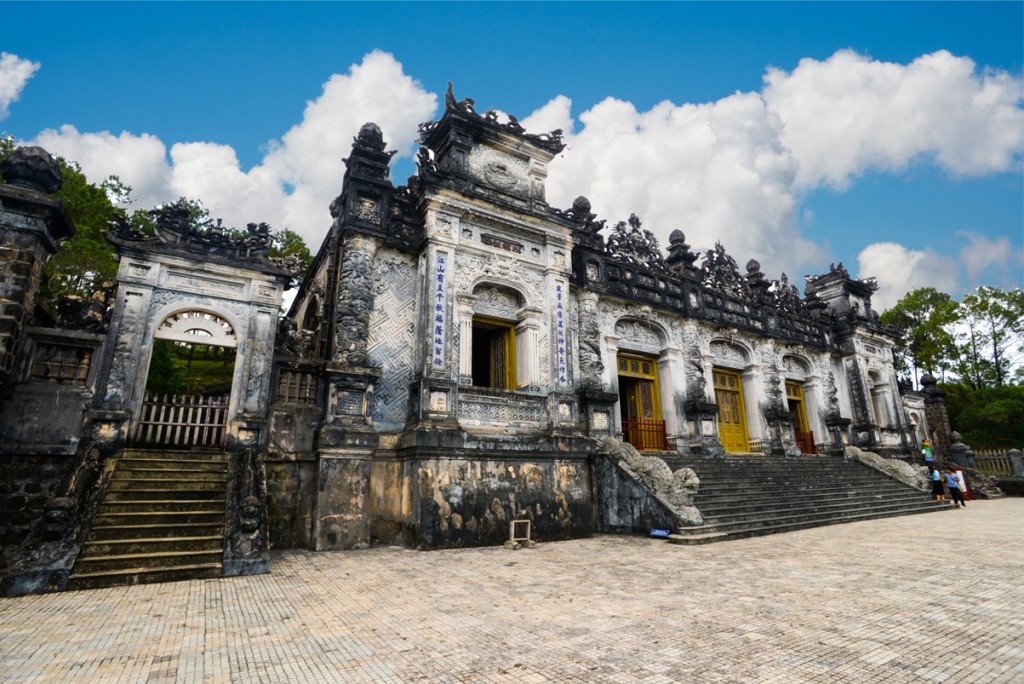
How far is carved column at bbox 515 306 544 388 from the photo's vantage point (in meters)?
10.7

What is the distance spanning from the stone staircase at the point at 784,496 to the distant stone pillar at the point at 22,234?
10376 millimetres

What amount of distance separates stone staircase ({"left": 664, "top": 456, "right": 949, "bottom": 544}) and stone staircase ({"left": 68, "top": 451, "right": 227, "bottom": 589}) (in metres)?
6.93

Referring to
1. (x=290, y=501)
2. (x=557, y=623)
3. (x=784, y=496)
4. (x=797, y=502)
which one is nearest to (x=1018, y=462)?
(x=797, y=502)

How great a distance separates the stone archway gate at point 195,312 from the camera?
792 cm

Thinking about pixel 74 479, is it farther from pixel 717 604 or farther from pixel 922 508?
pixel 922 508

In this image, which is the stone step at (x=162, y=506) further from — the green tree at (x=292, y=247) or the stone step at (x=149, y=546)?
the green tree at (x=292, y=247)

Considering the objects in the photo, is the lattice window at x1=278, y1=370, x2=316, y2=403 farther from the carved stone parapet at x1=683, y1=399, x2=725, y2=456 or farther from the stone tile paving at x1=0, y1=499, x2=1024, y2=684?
the carved stone parapet at x1=683, y1=399, x2=725, y2=456

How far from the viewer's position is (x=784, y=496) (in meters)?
11.0

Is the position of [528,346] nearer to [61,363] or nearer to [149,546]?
[149,546]

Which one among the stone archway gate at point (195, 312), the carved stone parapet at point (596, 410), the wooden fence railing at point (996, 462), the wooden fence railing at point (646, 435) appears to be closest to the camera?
the stone archway gate at point (195, 312)

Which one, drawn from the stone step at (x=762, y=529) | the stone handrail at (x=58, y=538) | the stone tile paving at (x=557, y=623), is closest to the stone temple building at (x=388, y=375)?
the stone handrail at (x=58, y=538)

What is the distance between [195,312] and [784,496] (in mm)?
12283

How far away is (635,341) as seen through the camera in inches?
534

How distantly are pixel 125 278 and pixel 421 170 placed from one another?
216 inches
